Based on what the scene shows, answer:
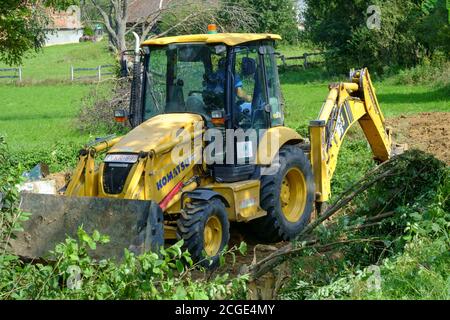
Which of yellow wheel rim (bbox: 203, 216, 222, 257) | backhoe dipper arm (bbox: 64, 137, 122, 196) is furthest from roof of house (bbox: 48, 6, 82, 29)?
yellow wheel rim (bbox: 203, 216, 222, 257)

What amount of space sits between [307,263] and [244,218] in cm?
258

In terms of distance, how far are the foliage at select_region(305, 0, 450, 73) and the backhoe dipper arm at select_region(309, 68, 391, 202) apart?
22764 millimetres

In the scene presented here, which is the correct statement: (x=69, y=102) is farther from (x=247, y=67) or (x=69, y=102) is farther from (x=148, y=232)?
(x=148, y=232)

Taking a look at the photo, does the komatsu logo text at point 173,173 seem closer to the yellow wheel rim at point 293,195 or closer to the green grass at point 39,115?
the yellow wheel rim at point 293,195

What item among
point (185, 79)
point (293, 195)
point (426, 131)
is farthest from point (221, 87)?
point (426, 131)

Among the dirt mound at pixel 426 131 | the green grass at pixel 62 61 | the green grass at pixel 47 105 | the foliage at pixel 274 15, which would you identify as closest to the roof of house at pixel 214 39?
the green grass at pixel 47 105

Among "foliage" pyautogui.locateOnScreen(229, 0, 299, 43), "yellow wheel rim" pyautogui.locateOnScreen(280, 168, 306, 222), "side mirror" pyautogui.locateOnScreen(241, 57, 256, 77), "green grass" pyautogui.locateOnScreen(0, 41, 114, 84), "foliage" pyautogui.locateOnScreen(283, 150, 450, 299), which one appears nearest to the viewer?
"foliage" pyautogui.locateOnScreen(283, 150, 450, 299)

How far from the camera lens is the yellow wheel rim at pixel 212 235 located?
372 inches

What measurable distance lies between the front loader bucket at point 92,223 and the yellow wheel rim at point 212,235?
1.01 meters

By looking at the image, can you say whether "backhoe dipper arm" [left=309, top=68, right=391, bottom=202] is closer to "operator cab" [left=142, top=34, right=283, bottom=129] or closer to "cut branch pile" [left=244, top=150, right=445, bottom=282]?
"operator cab" [left=142, top=34, right=283, bottom=129]

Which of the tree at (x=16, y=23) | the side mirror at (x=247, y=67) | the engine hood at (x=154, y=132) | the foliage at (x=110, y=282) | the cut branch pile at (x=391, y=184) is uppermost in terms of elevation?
the tree at (x=16, y=23)

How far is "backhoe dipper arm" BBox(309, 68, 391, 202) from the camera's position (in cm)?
1134

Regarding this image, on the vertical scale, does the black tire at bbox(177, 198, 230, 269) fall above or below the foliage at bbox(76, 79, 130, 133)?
below

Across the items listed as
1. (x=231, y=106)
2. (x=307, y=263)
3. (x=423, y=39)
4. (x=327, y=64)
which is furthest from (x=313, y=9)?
(x=307, y=263)
